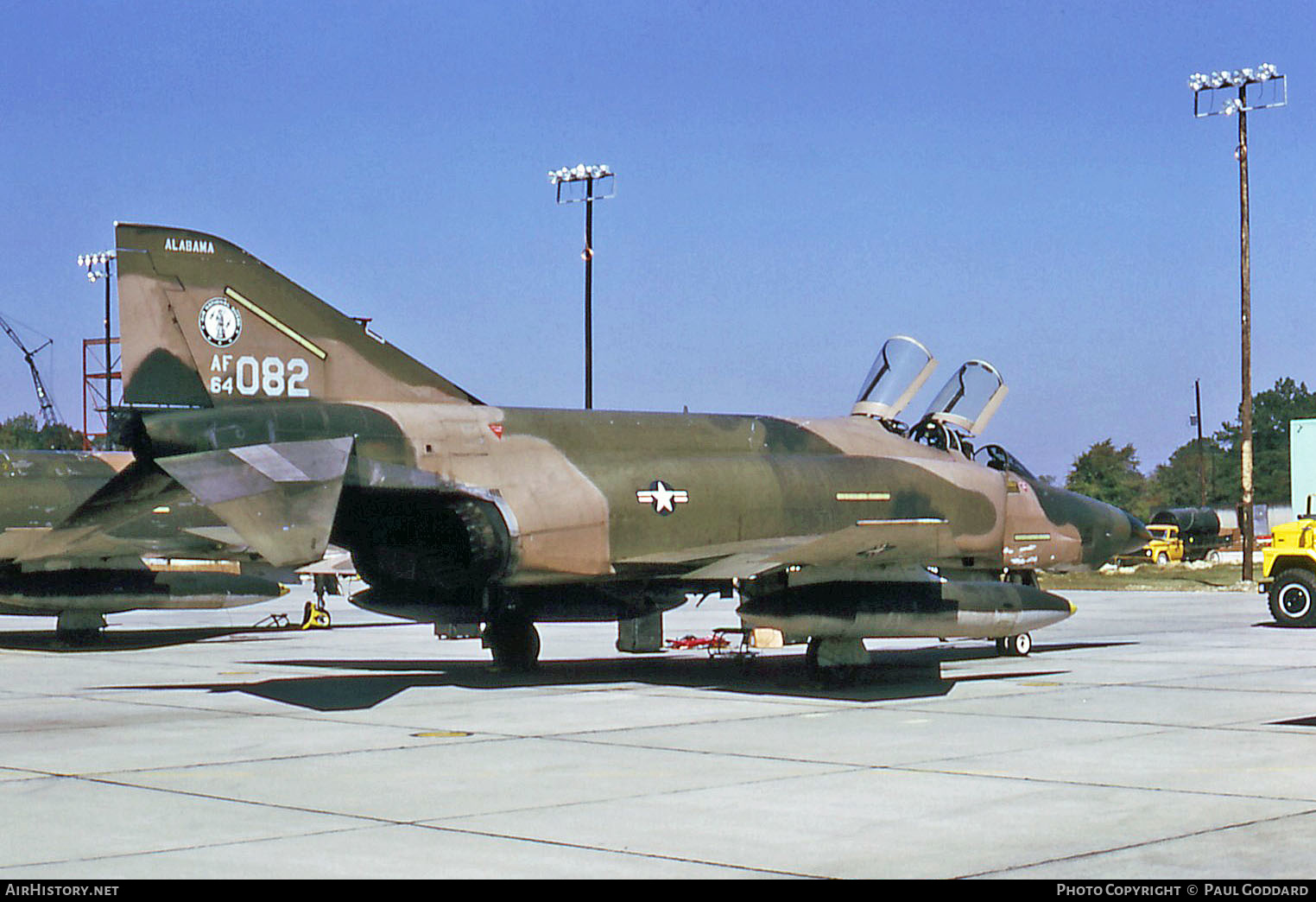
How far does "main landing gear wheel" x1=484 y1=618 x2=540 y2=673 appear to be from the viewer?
1745 centimetres

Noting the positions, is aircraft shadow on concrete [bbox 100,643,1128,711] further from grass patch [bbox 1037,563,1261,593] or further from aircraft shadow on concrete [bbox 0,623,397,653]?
grass patch [bbox 1037,563,1261,593]

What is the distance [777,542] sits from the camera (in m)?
15.6

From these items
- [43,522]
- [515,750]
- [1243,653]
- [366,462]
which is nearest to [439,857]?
[515,750]

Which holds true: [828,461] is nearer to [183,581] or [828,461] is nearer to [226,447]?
[226,447]

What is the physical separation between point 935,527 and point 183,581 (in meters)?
13.5

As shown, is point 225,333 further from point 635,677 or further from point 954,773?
point 954,773

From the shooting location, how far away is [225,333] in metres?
14.5

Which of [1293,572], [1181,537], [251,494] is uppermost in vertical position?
[251,494]

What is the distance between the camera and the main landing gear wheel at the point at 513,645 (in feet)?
57.3

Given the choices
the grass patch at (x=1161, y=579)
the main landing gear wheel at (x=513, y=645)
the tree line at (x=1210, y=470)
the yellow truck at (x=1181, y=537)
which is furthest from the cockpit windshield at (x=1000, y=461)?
the tree line at (x=1210, y=470)

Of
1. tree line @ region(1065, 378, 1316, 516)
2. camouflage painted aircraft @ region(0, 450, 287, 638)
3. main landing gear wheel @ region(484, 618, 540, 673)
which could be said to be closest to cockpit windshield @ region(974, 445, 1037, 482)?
main landing gear wheel @ region(484, 618, 540, 673)

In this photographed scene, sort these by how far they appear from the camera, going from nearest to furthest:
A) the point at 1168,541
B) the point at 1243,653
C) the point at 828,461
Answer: the point at 828,461
the point at 1243,653
the point at 1168,541

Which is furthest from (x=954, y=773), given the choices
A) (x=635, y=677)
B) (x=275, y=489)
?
(x=635, y=677)

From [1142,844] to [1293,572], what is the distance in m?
18.9
